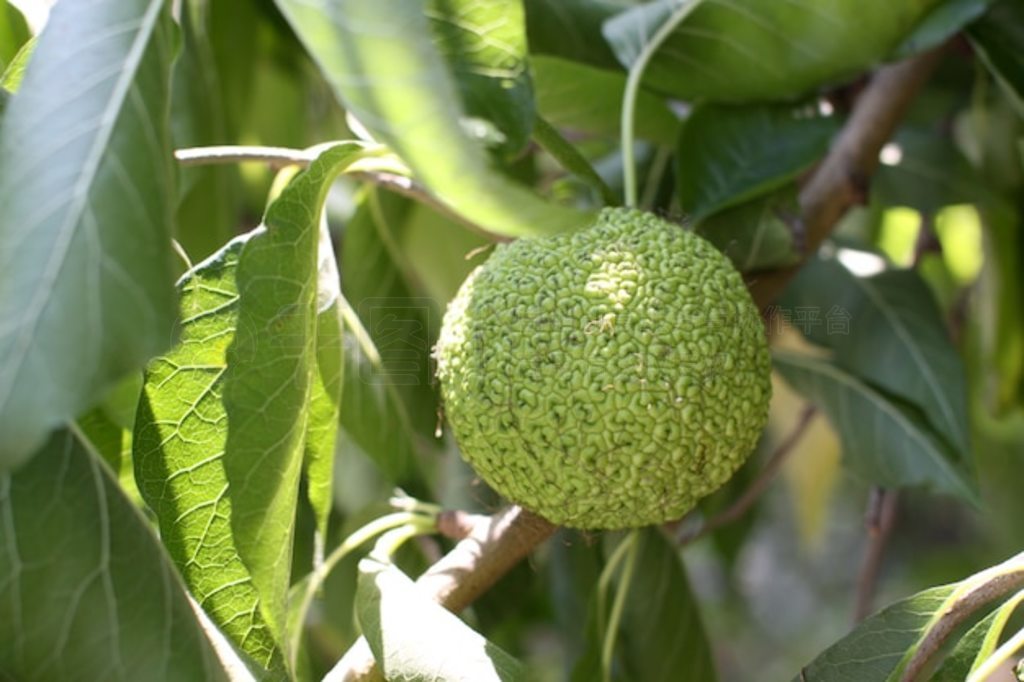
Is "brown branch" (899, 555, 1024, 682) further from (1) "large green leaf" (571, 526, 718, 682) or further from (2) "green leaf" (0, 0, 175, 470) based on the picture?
(2) "green leaf" (0, 0, 175, 470)

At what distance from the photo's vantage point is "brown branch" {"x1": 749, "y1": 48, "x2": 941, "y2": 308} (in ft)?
3.20

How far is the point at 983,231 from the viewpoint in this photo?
4.23ft

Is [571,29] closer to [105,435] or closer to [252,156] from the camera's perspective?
[252,156]

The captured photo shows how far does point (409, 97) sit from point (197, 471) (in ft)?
0.93

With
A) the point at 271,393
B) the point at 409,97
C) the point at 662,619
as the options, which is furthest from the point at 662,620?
the point at 409,97

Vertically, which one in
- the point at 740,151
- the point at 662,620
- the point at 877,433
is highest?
the point at 740,151

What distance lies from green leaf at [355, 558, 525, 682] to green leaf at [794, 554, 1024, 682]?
0.62 ft

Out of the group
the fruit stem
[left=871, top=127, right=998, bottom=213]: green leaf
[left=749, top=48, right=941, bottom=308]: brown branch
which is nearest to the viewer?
the fruit stem

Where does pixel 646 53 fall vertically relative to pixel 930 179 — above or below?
above

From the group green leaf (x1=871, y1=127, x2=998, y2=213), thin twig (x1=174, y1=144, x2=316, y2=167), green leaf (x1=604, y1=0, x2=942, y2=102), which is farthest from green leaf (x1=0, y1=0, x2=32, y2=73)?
green leaf (x1=871, y1=127, x2=998, y2=213)

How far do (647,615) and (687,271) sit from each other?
397mm

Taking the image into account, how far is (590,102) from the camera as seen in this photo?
3.09ft

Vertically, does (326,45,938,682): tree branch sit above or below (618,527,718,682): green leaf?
above

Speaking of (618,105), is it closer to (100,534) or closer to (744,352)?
(744,352)
